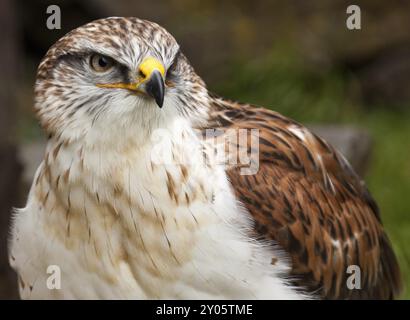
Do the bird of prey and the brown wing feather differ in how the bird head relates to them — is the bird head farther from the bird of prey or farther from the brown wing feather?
the brown wing feather

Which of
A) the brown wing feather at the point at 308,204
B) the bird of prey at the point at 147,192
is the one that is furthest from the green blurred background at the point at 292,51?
the bird of prey at the point at 147,192

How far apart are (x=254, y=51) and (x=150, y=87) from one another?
6480mm

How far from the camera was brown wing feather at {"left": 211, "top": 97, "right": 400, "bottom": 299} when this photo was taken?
13.2 ft

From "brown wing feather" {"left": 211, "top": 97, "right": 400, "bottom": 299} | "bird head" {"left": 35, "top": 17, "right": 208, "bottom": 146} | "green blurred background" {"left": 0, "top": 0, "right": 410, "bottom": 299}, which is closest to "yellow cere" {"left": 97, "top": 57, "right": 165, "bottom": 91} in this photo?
"bird head" {"left": 35, "top": 17, "right": 208, "bottom": 146}

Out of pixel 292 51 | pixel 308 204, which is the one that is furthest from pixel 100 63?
pixel 292 51

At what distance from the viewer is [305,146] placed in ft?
14.1

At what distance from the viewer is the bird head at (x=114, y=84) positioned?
3629 millimetres

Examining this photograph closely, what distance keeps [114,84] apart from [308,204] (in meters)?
1.06

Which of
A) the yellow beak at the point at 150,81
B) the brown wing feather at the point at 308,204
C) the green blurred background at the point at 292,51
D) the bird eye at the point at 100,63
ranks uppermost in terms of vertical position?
the green blurred background at the point at 292,51

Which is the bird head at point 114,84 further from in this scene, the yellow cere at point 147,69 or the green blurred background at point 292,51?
the green blurred background at point 292,51

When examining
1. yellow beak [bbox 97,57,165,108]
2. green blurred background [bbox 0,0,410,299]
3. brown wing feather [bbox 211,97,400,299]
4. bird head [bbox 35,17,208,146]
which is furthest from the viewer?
green blurred background [bbox 0,0,410,299]

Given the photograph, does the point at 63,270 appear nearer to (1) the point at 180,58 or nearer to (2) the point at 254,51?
(1) the point at 180,58

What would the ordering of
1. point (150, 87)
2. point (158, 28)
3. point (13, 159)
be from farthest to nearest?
point (13, 159) → point (158, 28) → point (150, 87)

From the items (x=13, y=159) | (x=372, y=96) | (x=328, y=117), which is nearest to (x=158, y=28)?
(x=13, y=159)
